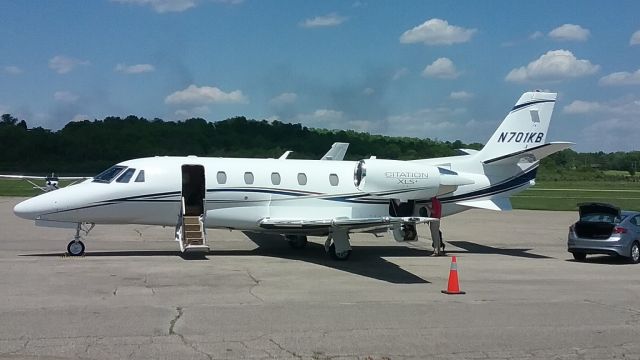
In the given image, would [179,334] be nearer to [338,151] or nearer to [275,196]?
[275,196]

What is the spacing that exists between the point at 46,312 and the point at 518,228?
2587 centimetres

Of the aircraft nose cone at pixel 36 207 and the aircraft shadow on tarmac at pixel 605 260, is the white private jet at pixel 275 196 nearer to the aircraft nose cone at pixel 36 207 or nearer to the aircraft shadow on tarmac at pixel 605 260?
the aircraft nose cone at pixel 36 207

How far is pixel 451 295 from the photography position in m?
14.4

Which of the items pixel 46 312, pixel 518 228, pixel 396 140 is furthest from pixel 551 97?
pixel 396 140

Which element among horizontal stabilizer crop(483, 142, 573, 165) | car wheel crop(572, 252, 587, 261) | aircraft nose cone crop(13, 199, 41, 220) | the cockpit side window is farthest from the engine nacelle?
Result: aircraft nose cone crop(13, 199, 41, 220)

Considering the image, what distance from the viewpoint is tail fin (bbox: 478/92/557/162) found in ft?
80.5

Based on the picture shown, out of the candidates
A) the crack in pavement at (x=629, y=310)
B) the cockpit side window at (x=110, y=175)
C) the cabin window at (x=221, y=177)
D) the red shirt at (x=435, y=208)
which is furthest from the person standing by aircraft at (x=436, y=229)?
the cockpit side window at (x=110, y=175)

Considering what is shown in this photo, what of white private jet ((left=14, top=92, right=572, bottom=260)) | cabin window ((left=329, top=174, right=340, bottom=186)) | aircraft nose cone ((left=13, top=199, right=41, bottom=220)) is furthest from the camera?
cabin window ((left=329, top=174, right=340, bottom=186))

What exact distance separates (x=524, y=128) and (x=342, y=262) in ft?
29.0

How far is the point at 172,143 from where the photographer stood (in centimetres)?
5222

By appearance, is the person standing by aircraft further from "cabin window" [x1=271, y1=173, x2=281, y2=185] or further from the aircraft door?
the aircraft door

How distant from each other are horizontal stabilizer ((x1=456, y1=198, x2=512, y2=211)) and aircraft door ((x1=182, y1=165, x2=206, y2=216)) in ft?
28.6

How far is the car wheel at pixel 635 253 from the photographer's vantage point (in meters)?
21.7

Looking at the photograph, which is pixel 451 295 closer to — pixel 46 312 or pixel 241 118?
pixel 46 312
